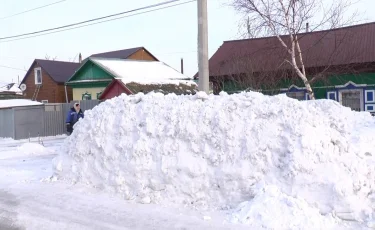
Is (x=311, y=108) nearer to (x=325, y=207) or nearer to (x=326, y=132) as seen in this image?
(x=326, y=132)

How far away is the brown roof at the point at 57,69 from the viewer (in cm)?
3675

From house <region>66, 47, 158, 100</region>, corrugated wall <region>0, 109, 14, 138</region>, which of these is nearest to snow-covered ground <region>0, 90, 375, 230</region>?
corrugated wall <region>0, 109, 14, 138</region>

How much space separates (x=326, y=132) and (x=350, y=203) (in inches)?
46.4

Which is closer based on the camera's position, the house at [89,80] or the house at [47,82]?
the house at [89,80]

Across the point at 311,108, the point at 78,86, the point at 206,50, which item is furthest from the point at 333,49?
the point at 78,86

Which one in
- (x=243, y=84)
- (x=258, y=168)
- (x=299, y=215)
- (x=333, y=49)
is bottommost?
(x=299, y=215)

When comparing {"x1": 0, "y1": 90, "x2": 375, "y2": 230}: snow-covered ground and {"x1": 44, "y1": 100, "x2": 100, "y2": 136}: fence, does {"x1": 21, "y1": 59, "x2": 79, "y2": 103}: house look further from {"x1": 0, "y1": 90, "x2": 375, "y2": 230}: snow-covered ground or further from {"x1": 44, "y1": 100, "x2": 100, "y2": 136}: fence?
{"x1": 0, "y1": 90, "x2": 375, "y2": 230}: snow-covered ground

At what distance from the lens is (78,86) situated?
31.0 meters

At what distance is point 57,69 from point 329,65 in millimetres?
26571

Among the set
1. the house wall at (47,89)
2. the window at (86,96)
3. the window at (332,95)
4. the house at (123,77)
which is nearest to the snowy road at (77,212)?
the house at (123,77)

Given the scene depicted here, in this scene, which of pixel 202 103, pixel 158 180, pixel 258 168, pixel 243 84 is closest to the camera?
pixel 258 168

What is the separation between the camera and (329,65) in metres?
18.2

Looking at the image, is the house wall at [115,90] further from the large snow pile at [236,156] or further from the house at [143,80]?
the large snow pile at [236,156]

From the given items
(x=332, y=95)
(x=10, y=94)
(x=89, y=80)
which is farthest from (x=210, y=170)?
(x=10, y=94)
